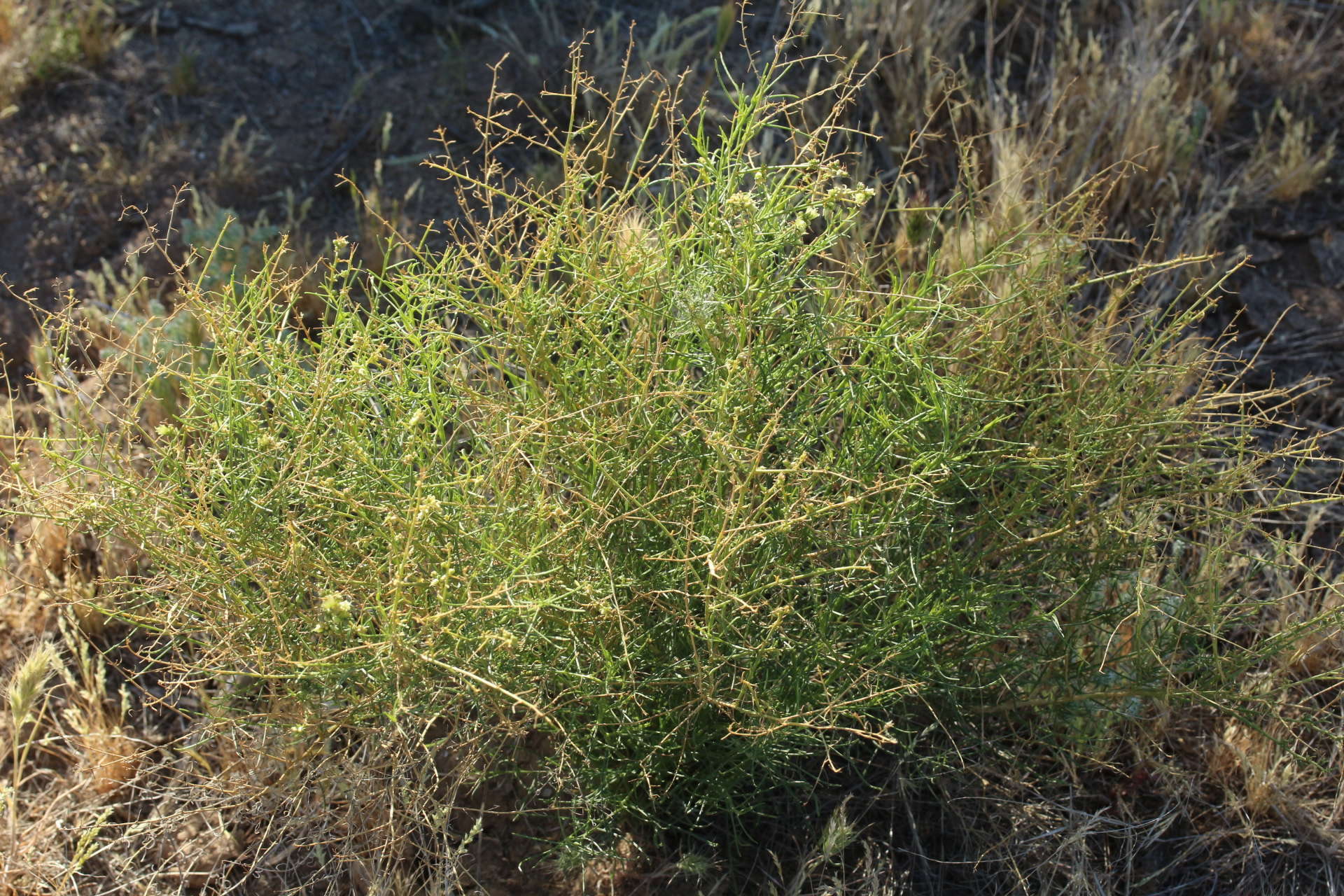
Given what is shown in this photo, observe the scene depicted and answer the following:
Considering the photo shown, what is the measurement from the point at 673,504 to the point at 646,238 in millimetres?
536

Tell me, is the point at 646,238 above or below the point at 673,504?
above

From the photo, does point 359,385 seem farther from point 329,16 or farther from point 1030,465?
point 329,16

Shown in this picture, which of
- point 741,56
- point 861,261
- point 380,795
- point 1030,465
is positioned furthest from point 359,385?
point 741,56

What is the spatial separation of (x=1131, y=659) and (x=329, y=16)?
12.2 ft

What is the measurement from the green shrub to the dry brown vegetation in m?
0.15

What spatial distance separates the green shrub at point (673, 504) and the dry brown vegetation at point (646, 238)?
146 mm

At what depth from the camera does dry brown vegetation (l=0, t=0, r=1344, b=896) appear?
7.58 feet

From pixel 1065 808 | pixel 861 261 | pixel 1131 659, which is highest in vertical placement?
pixel 861 261

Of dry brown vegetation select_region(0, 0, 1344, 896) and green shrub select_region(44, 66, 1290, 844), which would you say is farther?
dry brown vegetation select_region(0, 0, 1344, 896)

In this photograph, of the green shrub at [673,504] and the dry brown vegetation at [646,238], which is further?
the dry brown vegetation at [646,238]

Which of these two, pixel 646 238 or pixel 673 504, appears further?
pixel 646 238

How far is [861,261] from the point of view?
2443mm

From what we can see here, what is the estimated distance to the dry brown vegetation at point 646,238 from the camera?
2.31 metres

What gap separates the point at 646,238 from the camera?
212 centimetres
